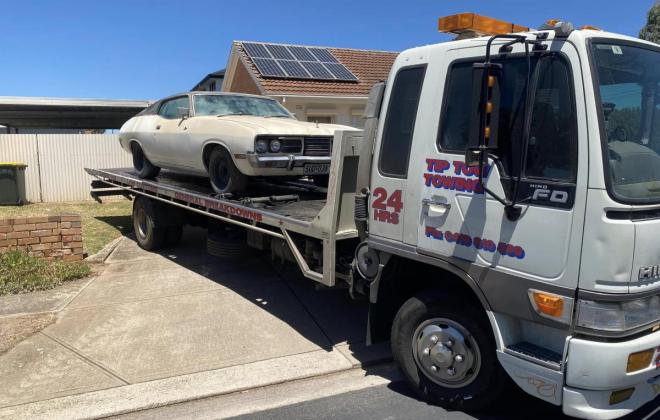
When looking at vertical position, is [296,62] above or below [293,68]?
above

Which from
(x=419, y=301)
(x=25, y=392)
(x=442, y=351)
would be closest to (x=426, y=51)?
(x=419, y=301)

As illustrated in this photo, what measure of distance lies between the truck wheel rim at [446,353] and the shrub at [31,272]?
196 inches

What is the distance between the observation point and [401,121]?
358cm

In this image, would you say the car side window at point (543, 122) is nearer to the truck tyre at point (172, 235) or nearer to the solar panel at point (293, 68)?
the truck tyre at point (172, 235)

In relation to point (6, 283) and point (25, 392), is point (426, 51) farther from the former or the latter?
point (6, 283)

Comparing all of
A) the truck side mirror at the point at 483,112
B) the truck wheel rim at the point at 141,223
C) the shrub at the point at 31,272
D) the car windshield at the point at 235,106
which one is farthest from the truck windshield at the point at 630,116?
the truck wheel rim at the point at 141,223

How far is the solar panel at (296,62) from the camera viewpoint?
15734 mm

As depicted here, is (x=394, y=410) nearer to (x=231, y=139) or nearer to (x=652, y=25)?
(x=231, y=139)

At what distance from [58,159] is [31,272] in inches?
375

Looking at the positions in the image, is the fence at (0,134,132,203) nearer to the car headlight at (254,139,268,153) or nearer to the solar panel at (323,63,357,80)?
the solar panel at (323,63,357,80)

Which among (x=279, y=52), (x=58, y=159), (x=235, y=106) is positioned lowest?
(x=58, y=159)

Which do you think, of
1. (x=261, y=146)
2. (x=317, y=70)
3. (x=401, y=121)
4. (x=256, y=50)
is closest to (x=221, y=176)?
(x=261, y=146)

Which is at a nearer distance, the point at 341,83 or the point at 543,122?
the point at 543,122

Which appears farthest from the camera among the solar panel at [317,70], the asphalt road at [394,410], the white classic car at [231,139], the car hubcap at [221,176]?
the solar panel at [317,70]
